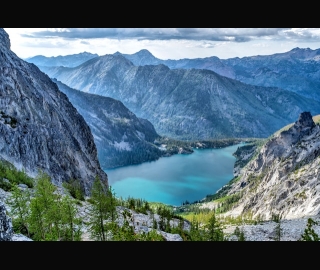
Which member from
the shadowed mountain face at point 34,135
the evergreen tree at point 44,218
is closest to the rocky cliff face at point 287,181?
the shadowed mountain face at point 34,135

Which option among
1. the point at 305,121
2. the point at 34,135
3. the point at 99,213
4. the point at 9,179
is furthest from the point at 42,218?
the point at 305,121

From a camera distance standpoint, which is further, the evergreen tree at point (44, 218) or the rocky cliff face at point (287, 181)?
the rocky cliff face at point (287, 181)

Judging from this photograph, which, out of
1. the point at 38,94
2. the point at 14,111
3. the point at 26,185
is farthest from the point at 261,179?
the point at 26,185

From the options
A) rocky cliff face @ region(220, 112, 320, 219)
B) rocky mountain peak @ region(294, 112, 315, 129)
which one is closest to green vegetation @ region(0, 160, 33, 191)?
rocky cliff face @ region(220, 112, 320, 219)

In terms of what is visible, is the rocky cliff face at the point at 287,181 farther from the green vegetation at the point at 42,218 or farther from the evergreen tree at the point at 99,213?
the green vegetation at the point at 42,218
